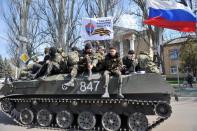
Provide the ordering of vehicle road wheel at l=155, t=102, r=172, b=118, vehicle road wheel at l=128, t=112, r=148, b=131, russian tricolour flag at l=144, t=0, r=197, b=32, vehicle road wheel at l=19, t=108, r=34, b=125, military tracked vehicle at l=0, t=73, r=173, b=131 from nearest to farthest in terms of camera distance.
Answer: vehicle road wheel at l=155, t=102, r=172, b=118
vehicle road wheel at l=128, t=112, r=148, b=131
military tracked vehicle at l=0, t=73, r=173, b=131
vehicle road wheel at l=19, t=108, r=34, b=125
russian tricolour flag at l=144, t=0, r=197, b=32

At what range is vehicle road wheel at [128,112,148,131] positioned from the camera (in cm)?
1189

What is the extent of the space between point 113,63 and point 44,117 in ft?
9.66

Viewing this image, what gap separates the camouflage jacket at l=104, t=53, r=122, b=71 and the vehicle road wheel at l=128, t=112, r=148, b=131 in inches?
57.1

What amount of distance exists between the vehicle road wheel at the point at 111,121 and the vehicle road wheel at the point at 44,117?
202cm

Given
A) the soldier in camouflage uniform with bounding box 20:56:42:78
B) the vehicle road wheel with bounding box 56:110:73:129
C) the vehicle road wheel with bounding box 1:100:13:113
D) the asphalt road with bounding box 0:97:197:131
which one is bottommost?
the asphalt road with bounding box 0:97:197:131

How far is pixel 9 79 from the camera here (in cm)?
1490

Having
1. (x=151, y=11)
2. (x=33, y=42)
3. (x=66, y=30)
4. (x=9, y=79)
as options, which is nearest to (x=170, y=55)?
(x=33, y=42)

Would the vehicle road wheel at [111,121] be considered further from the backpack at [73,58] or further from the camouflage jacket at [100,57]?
the backpack at [73,58]

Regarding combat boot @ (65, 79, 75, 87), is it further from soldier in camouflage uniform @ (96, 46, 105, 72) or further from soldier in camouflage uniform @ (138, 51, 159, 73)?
soldier in camouflage uniform @ (138, 51, 159, 73)

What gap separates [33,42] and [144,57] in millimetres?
36884

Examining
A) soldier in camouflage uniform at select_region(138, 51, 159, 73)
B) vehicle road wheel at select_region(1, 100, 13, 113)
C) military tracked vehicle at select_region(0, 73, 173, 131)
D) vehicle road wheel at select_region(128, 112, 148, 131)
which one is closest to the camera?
vehicle road wheel at select_region(128, 112, 148, 131)

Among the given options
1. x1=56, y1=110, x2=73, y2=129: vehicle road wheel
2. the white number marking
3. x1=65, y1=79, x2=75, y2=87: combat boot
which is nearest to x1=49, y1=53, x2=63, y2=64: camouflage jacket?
x1=65, y1=79, x2=75, y2=87: combat boot

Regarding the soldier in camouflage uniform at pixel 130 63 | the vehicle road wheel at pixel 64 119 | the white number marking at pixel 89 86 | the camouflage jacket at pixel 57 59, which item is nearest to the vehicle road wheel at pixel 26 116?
the vehicle road wheel at pixel 64 119

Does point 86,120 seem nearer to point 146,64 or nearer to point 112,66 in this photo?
point 112,66
